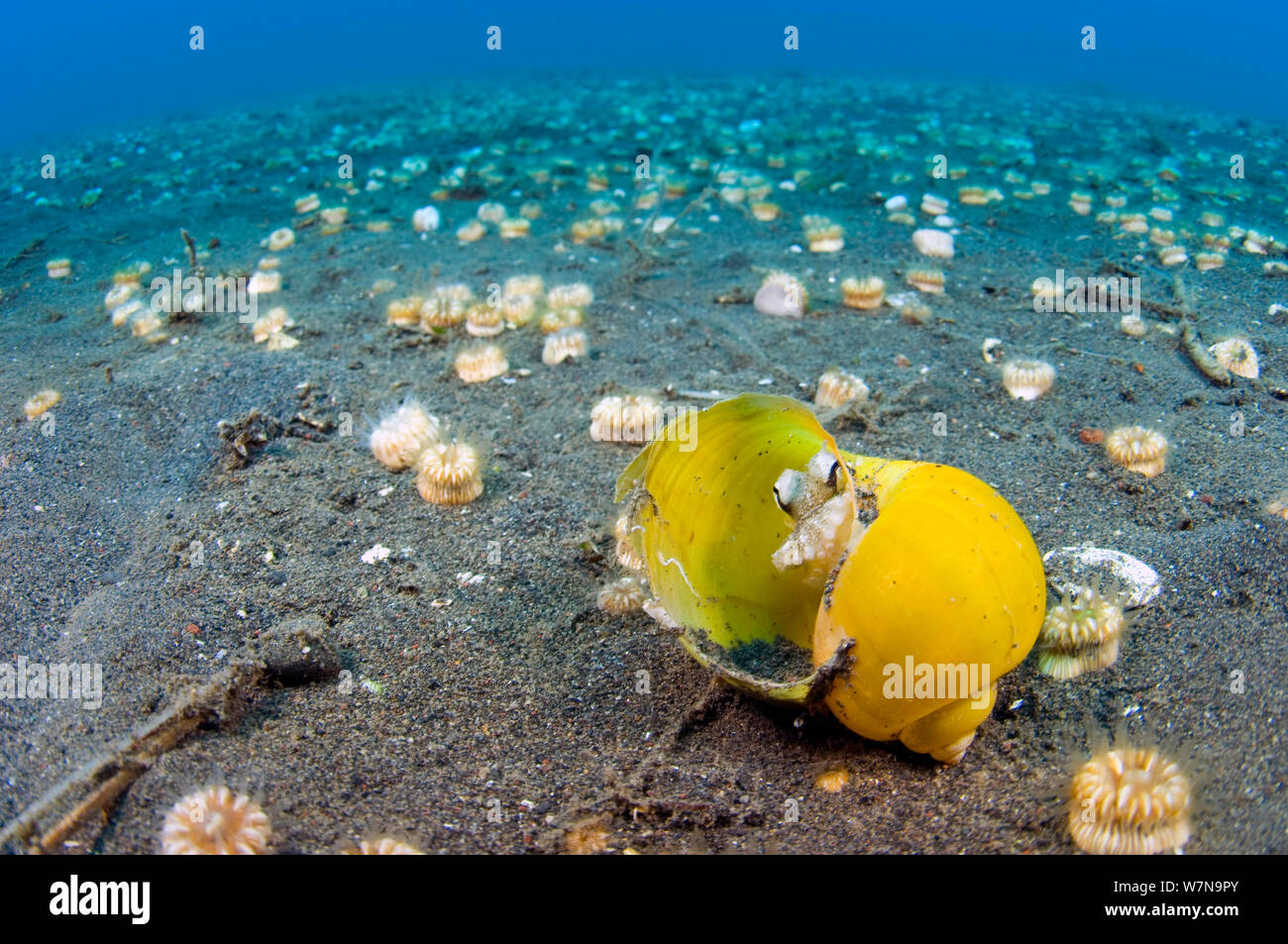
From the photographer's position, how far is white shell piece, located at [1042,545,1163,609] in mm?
3139

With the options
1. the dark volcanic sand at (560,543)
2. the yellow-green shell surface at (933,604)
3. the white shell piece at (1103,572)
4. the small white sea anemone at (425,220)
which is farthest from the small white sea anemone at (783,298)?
the small white sea anemone at (425,220)

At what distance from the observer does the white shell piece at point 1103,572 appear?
10.3ft

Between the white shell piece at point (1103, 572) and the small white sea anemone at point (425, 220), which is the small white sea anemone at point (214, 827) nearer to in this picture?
the white shell piece at point (1103, 572)

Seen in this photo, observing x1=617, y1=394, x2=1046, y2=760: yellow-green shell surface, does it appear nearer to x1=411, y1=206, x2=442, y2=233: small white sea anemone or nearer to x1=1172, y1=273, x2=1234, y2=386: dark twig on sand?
x1=1172, y1=273, x2=1234, y2=386: dark twig on sand

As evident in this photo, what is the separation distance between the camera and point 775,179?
11.4m

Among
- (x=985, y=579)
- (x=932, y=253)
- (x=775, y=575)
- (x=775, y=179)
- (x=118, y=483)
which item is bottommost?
(x=118, y=483)

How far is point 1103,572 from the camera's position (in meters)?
3.27

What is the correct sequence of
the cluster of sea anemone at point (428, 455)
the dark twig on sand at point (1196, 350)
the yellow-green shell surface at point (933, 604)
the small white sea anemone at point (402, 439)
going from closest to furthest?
the yellow-green shell surface at point (933, 604)
the cluster of sea anemone at point (428, 455)
the small white sea anemone at point (402, 439)
the dark twig on sand at point (1196, 350)

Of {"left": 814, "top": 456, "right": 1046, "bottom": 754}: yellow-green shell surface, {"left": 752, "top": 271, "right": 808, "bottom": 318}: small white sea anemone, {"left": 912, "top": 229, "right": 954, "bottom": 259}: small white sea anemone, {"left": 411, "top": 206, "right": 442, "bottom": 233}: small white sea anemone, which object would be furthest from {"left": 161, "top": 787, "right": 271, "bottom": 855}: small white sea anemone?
{"left": 411, "top": 206, "right": 442, "bottom": 233}: small white sea anemone

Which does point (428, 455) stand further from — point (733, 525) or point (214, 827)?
point (214, 827)

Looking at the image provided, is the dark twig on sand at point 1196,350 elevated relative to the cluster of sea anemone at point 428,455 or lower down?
elevated
